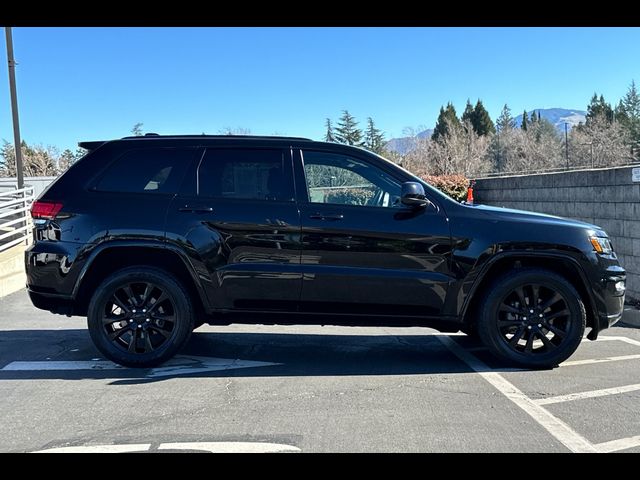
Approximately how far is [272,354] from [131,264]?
5.25 feet

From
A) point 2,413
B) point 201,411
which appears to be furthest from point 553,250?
point 2,413

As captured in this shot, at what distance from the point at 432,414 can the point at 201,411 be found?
1642 millimetres

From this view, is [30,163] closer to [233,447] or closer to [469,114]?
[233,447]

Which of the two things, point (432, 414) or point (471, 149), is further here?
point (471, 149)

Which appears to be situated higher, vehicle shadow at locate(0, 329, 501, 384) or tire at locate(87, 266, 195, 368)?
tire at locate(87, 266, 195, 368)

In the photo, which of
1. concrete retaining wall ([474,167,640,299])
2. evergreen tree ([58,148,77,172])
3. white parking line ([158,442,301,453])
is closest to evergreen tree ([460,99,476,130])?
evergreen tree ([58,148,77,172])

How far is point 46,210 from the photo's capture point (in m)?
4.84

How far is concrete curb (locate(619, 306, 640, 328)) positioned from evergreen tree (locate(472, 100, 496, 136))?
220ft

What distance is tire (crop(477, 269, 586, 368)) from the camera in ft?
15.8

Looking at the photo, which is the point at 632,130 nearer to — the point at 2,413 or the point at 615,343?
the point at 615,343

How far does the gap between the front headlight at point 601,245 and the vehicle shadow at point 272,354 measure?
62.0 inches

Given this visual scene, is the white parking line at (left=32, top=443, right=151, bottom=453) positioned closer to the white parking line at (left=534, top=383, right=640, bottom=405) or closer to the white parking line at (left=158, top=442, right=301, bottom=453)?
the white parking line at (left=158, top=442, right=301, bottom=453)

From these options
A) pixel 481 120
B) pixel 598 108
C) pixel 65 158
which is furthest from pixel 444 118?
pixel 65 158

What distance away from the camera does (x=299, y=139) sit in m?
5.05
